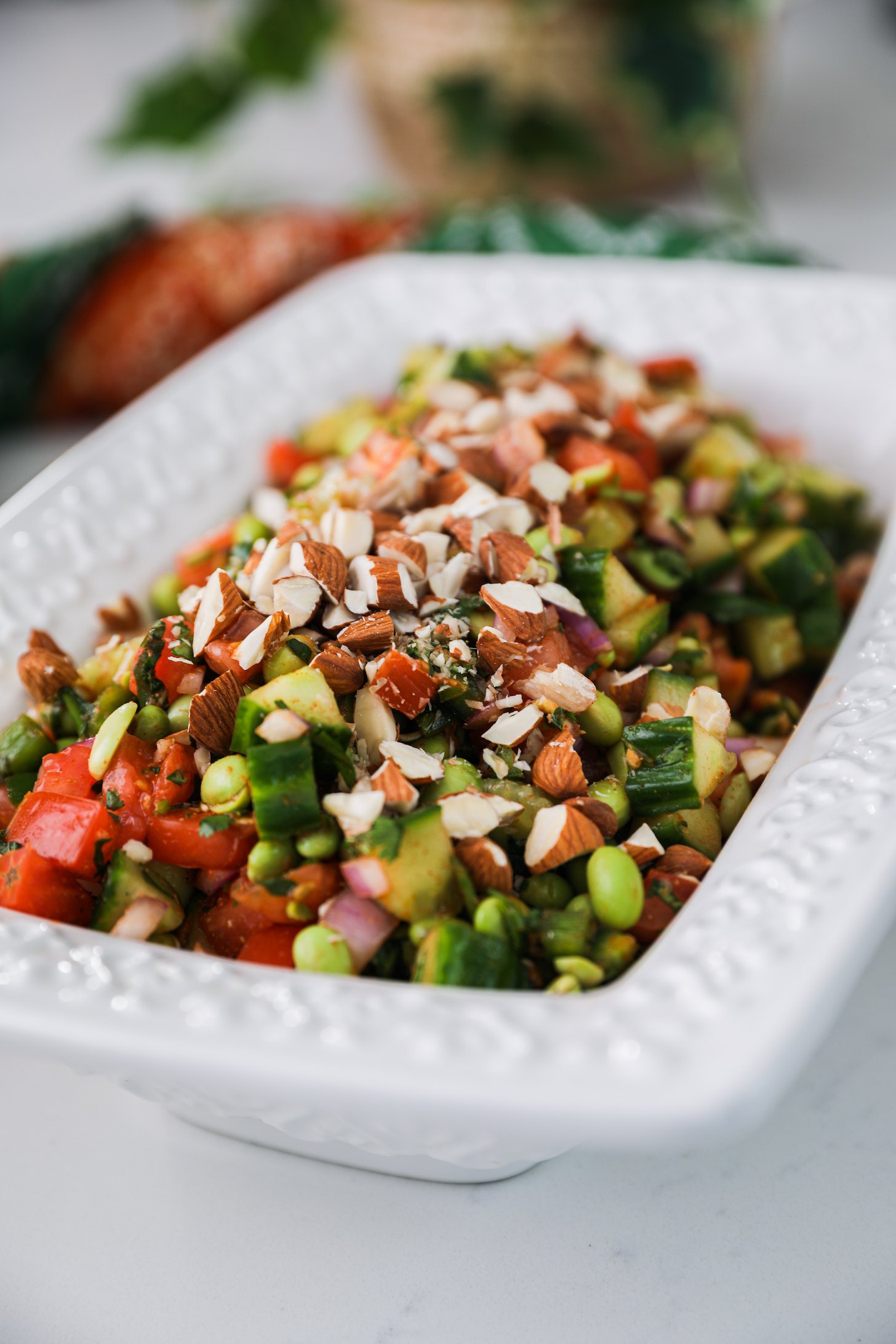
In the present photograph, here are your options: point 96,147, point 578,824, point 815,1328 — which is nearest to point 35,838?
point 578,824

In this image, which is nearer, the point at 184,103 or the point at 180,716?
the point at 180,716

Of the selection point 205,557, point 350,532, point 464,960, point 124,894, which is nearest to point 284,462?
point 205,557

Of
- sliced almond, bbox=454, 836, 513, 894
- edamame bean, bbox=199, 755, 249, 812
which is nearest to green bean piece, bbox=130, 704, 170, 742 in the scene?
edamame bean, bbox=199, 755, 249, 812

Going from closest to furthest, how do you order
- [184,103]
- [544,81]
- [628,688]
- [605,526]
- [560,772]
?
1. [560,772]
2. [628,688]
3. [605,526]
4. [544,81]
5. [184,103]

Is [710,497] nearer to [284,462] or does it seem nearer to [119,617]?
[284,462]

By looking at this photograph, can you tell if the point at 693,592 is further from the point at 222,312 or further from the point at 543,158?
the point at 543,158

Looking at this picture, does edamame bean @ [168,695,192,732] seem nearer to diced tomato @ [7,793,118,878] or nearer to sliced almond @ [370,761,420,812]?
diced tomato @ [7,793,118,878]

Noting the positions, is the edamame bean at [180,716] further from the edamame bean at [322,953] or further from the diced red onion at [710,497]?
the diced red onion at [710,497]
